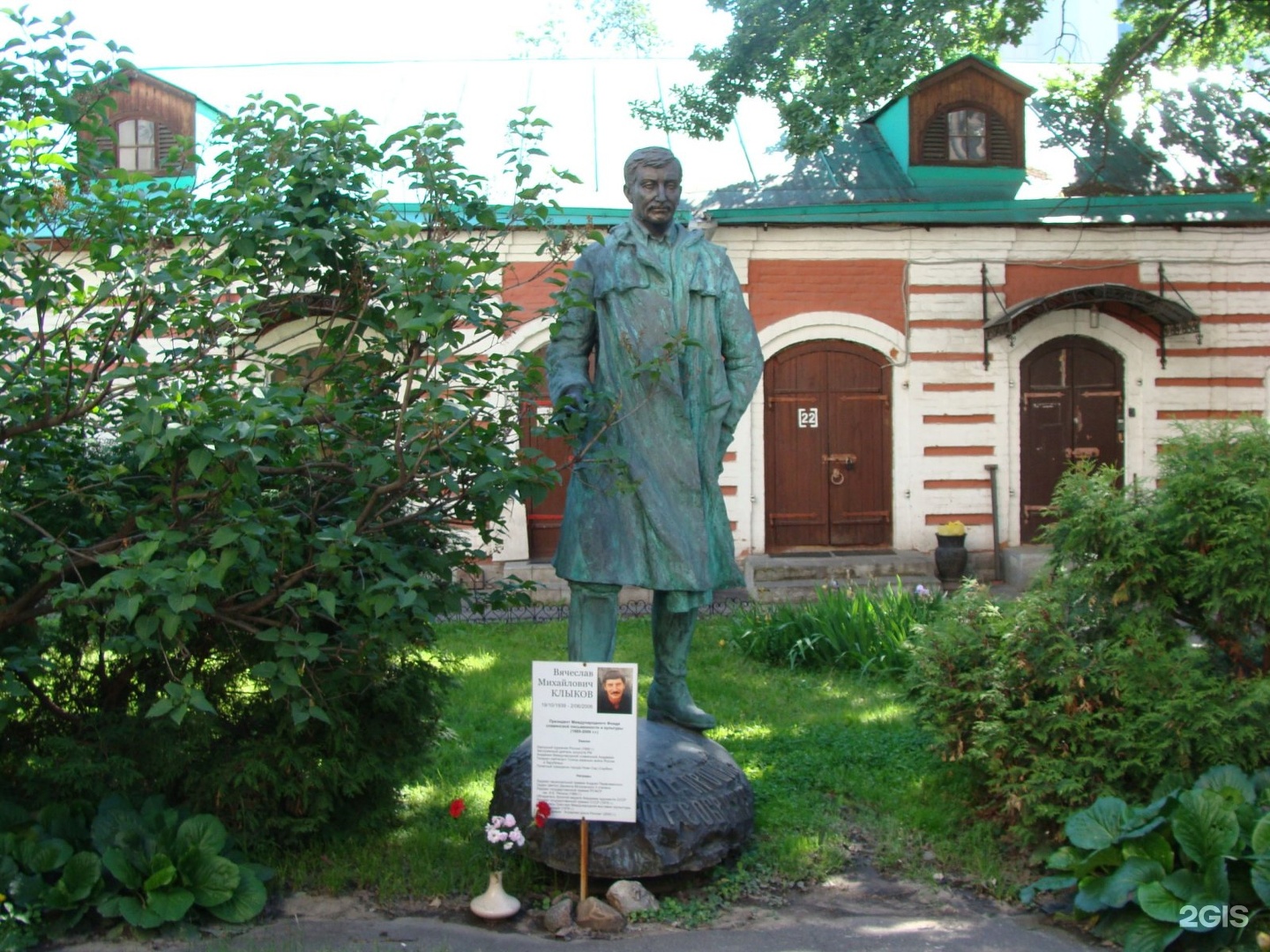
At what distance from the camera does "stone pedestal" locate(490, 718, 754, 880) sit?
4016 millimetres

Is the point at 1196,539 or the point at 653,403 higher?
the point at 653,403

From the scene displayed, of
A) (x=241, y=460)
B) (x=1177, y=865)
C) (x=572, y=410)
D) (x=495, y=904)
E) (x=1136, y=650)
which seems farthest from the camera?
(x=1136, y=650)

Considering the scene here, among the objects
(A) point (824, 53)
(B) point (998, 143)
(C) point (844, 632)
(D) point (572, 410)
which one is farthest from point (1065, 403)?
(D) point (572, 410)

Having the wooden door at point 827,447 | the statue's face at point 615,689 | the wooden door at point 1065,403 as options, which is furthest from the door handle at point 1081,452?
the statue's face at point 615,689

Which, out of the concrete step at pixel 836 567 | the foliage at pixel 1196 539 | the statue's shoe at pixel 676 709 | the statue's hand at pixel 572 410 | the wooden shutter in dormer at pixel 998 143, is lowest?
the statue's shoe at pixel 676 709

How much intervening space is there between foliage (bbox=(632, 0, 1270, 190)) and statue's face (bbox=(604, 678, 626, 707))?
7783mm

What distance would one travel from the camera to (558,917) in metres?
3.88

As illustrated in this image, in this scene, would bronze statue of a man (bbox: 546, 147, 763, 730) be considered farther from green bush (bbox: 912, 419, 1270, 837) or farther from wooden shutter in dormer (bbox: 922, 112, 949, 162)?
wooden shutter in dormer (bbox: 922, 112, 949, 162)

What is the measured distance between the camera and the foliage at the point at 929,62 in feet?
33.7

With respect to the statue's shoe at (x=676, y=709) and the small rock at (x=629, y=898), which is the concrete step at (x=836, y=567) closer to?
the statue's shoe at (x=676, y=709)

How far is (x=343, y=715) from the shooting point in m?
4.31

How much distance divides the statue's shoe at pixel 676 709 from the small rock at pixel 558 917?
2.75 ft

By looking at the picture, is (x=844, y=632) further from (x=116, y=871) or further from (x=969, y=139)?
(x=969, y=139)

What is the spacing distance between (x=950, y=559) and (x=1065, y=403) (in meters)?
2.15
